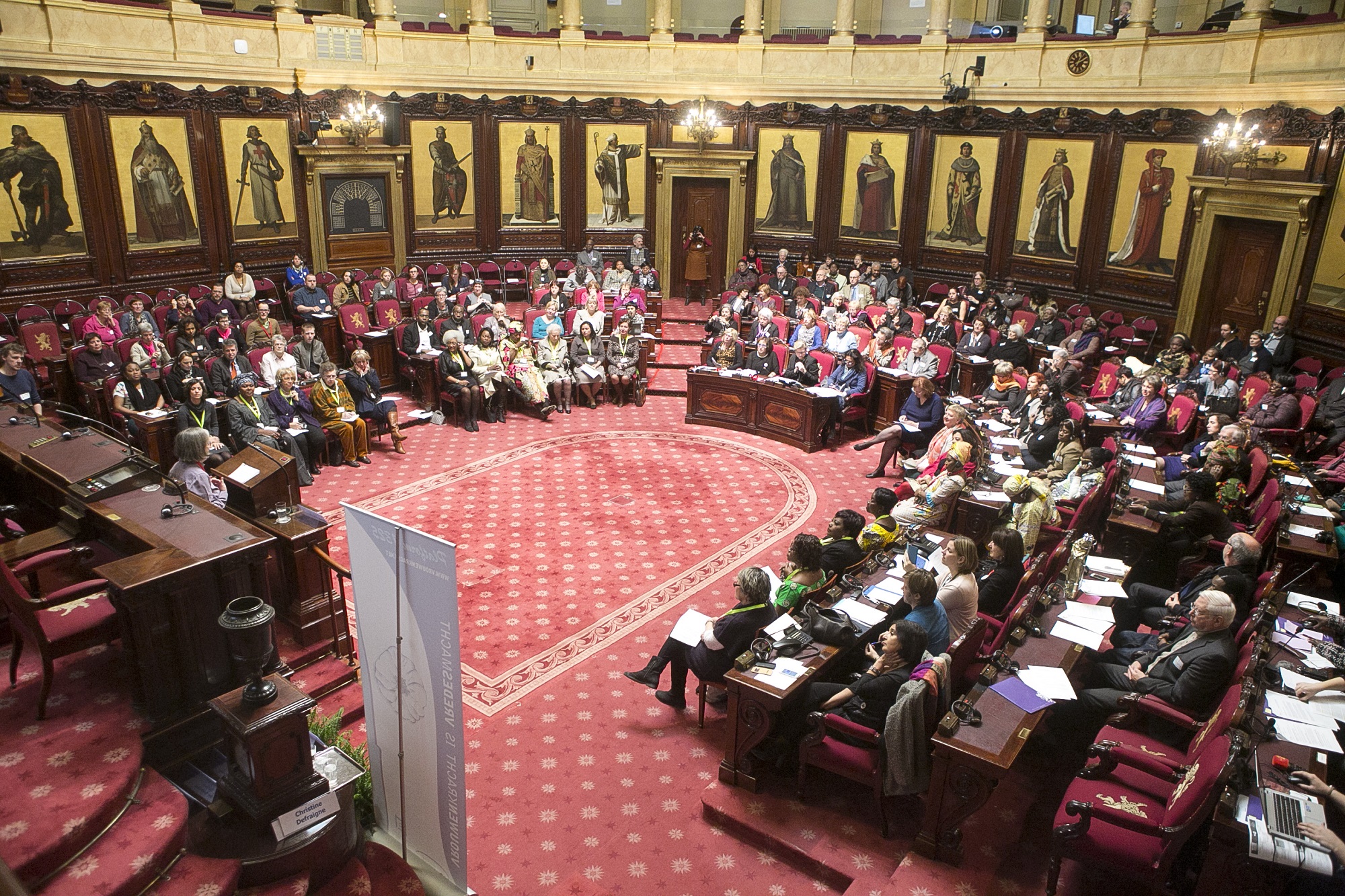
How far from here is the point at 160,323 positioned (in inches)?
484

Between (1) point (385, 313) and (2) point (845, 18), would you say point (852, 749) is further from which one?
(2) point (845, 18)

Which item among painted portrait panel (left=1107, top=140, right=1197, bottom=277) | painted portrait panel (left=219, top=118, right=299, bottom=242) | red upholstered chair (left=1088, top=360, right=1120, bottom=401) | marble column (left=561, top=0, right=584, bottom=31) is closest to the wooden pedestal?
red upholstered chair (left=1088, top=360, right=1120, bottom=401)

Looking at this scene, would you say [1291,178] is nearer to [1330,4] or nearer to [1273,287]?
[1273,287]

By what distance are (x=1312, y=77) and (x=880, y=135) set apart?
6.70 metres

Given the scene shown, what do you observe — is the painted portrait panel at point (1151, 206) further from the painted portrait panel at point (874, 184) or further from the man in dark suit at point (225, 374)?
the man in dark suit at point (225, 374)

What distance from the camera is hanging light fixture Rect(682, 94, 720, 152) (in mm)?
16516

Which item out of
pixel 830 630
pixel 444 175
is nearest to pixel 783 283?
pixel 444 175

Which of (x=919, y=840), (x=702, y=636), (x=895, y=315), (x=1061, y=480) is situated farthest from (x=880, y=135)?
(x=919, y=840)

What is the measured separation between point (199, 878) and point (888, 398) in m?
9.66

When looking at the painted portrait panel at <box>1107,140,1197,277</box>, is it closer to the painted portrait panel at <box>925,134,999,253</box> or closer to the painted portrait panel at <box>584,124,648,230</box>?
the painted portrait panel at <box>925,134,999,253</box>

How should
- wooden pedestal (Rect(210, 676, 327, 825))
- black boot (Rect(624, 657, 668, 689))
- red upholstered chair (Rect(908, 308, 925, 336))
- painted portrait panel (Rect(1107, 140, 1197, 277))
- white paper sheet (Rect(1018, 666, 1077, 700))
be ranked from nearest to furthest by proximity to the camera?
wooden pedestal (Rect(210, 676, 327, 825))
white paper sheet (Rect(1018, 666, 1077, 700))
black boot (Rect(624, 657, 668, 689))
painted portrait panel (Rect(1107, 140, 1197, 277))
red upholstered chair (Rect(908, 308, 925, 336))

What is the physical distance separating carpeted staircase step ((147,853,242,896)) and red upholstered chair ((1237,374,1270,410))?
438 inches

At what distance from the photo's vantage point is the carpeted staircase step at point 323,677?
5.70m

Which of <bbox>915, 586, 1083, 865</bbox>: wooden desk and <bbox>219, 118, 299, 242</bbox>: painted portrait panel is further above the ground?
<bbox>219, 118, 299, 242</bbox>: painted portrait panel
